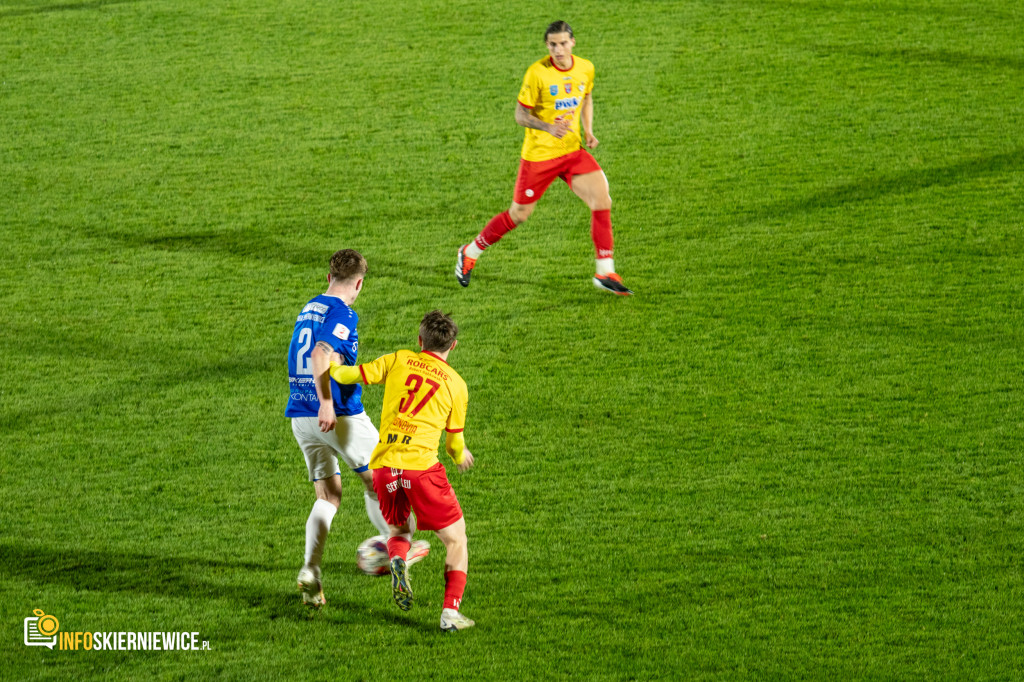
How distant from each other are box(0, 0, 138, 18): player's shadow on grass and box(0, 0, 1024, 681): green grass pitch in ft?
1.07

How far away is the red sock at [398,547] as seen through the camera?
4.18 m

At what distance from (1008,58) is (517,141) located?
176 inches

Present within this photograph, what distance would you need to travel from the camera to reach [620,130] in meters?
8.82

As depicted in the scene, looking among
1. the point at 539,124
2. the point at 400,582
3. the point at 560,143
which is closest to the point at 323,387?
the point at 400,582

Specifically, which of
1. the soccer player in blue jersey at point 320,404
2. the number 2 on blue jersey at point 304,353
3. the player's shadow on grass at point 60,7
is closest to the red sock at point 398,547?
the soccer player in blue jersey at point 320,404

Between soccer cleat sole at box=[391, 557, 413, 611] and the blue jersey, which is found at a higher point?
the blue jersey

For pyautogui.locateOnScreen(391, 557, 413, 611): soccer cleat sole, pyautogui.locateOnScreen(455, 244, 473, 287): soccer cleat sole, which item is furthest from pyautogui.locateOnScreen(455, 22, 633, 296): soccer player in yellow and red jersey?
pyautogui.locateOnScreen(391, 557, 413, 611): soccer cleat sole

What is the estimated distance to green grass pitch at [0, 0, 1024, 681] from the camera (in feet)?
14.3

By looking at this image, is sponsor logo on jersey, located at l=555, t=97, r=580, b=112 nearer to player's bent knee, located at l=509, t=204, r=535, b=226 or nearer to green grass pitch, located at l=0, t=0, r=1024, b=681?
player's bent knee, located at l=509, t=204, r=535, b=226

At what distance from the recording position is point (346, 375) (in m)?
4.04

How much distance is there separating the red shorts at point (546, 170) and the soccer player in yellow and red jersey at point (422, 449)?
101 inches

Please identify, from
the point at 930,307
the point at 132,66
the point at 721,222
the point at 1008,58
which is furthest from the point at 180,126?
the point at 1008,58

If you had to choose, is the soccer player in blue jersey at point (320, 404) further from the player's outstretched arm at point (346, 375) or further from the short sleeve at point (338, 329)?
the player's outstretched arm at point (346, 375)

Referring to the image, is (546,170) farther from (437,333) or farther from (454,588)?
(454,588)
